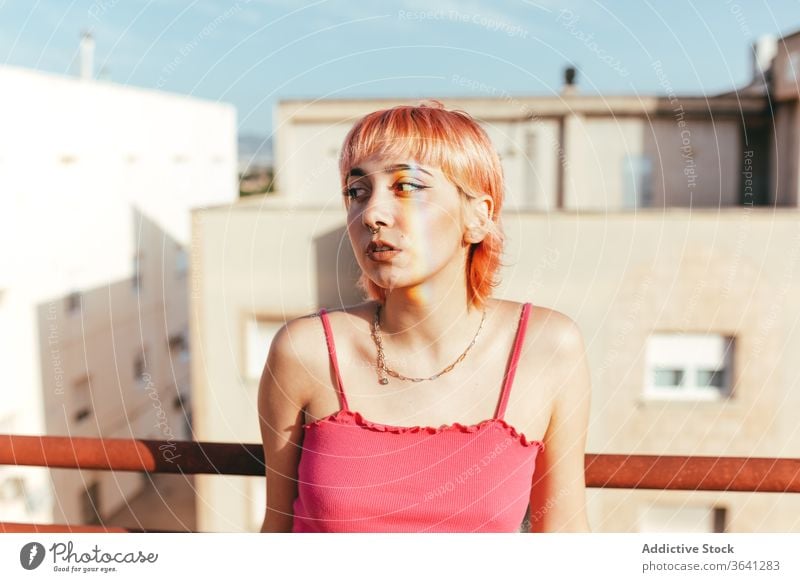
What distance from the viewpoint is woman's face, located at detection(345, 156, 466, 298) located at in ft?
2.80

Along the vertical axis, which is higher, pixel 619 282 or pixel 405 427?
pixel 619 282

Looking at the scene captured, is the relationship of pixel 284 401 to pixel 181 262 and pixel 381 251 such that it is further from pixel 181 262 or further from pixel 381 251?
pixel 181 262

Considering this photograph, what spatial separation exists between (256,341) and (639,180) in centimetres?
285

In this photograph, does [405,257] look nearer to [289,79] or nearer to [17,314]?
[289,79]

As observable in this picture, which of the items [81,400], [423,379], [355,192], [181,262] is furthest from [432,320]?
[181,262]

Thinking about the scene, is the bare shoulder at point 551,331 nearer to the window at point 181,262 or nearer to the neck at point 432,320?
the neck at point 432,320

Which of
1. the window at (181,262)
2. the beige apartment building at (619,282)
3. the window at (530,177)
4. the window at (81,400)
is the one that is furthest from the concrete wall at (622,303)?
the window at (181,262)

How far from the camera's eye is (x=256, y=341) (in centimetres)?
441

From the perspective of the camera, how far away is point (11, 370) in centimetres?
679

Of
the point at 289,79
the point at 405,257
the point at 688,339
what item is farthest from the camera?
the point at 688,339

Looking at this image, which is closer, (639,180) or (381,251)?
(381,251)

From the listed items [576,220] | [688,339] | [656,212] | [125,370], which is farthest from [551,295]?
[125,370]
